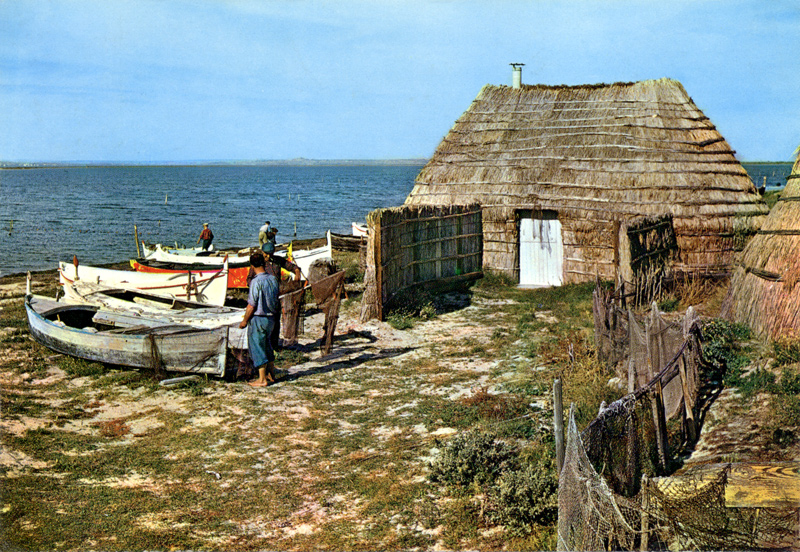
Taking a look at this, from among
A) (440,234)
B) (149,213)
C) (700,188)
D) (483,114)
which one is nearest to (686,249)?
(700,188)

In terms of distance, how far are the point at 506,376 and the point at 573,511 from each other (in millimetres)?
6391

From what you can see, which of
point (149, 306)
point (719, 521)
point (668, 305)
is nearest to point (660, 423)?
point (719, 521)

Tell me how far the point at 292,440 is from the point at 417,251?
9.93 meters

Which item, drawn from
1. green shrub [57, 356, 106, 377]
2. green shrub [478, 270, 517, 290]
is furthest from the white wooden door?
green shrub [57, 356, 106, 377]

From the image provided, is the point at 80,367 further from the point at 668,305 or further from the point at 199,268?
the point at 668,305

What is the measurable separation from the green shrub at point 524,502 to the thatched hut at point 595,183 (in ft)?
33.5

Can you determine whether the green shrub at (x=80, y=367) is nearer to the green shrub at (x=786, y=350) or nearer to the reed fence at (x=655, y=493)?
the reed fence at (x=655, y=493)

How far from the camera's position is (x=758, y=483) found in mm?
6086

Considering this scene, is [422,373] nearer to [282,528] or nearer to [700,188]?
[282,528]

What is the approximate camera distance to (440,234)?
759 inches

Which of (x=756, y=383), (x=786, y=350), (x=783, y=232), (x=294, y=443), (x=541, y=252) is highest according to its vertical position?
(x=783, y=232)

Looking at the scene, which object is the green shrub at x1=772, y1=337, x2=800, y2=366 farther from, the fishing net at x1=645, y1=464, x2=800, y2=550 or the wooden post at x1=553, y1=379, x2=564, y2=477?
the wooden post at x1=553, y1=379, x2=564, y2=477

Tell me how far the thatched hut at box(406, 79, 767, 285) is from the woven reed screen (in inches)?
35.3

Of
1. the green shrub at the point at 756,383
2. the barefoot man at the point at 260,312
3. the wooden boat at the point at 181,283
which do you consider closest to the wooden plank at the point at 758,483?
the green shrub at the point at 756,383
